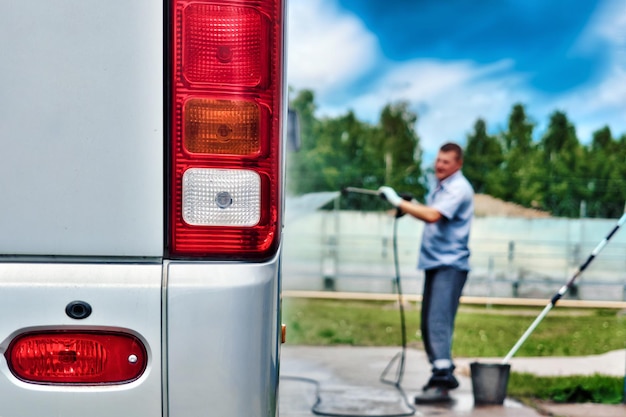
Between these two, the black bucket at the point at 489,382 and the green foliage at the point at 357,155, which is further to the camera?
the green foliage at the point at 357,155

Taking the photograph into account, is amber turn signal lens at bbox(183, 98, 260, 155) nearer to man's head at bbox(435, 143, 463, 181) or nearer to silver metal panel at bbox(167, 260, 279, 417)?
silver metal panel at bbox(167, 260, 279, 417)

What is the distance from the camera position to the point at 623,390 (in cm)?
484

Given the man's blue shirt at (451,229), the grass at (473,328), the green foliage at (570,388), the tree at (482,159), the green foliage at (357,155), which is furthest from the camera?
the tree at (482,159)

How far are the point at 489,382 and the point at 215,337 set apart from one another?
11.0ft

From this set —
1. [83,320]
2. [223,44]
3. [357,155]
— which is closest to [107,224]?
[83,320]

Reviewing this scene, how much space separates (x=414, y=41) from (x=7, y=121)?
19.4 ft

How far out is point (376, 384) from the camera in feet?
17.0

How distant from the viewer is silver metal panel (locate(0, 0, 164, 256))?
155 centimetres

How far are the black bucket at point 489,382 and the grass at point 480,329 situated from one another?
56cm

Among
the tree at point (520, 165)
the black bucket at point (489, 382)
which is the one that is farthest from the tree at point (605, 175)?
the black bucket at point (489, 382)

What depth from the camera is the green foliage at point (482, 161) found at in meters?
7.38

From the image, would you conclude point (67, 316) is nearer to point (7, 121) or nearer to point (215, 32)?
point (7, 121)

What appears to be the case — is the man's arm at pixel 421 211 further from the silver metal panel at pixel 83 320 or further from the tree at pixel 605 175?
the tree at pixel 605 175

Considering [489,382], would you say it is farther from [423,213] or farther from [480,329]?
A: [480,329]
